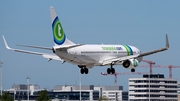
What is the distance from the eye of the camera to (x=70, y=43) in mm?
133000

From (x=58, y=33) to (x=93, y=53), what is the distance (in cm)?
773

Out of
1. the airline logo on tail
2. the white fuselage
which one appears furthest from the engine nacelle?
the airline logo on tail

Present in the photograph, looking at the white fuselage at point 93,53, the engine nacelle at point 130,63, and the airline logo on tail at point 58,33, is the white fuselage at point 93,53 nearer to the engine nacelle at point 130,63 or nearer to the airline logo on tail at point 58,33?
the airline logo on tail at point 58,33

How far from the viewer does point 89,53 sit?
134 m

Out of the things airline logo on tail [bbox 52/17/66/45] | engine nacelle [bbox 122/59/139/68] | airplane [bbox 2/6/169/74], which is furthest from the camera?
engine nacelle [bbox 122/59/139/68]

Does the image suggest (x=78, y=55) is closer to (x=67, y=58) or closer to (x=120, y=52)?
(x=67, y=58)

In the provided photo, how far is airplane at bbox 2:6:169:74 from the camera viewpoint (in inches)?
5098

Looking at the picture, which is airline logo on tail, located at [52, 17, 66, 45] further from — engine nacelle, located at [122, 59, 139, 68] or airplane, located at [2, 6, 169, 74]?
engine nacelle, located at [122, 59, 139, 68]

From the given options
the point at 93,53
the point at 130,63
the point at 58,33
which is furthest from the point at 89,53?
the point at 130,63

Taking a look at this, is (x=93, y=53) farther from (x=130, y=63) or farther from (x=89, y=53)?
(x=130, y=63)

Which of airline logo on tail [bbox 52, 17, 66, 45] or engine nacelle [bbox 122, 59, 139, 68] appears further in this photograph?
engine nacelle [bbox 122, 59, 139, 68]

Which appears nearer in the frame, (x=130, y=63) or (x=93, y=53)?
(x=93, y=53)

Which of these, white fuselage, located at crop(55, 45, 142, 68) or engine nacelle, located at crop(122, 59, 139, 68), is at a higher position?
white fuselage, located at crop(55, 45, 142, 68)

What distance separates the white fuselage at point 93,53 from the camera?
129875 mm
